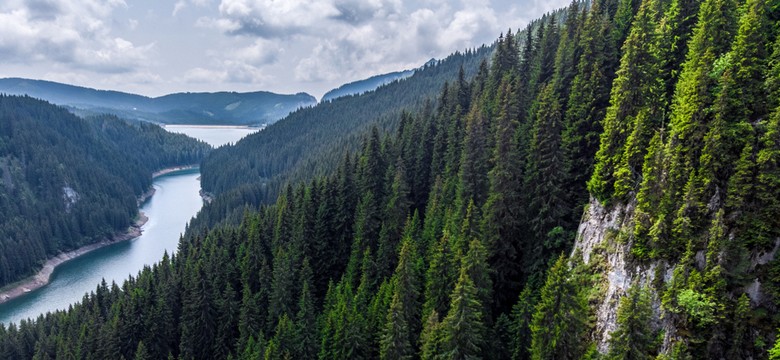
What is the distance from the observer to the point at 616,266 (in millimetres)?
27734

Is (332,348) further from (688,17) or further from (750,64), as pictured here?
(688,17)

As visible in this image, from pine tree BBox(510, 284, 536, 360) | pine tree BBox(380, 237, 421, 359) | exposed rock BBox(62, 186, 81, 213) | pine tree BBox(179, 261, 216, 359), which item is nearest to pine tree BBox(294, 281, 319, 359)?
pine tree BBox(380, 237, 421, 359)

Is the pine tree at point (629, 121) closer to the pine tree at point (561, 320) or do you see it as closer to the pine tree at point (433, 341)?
the pine tree at point (561, 320)

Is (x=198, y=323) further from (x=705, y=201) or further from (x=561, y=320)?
(x=705, y=201)

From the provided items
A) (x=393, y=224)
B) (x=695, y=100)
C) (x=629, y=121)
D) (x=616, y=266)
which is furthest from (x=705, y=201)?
(x=393, y=224)

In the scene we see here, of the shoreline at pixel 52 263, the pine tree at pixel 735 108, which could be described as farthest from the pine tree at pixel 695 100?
the shoreline at pixel 52 263

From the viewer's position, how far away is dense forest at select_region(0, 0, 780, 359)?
2256 cm

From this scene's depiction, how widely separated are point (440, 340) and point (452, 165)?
3099 centimetres

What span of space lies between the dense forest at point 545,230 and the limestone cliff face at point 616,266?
14 cm

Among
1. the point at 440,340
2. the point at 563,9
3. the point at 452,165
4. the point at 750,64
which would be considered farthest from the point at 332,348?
the point at 563,9

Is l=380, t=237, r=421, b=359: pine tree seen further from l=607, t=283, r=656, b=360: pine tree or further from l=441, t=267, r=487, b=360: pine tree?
l=607, t=283, r=656, b=360: pine tree

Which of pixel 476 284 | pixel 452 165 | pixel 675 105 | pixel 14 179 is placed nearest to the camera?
pixel 675 105

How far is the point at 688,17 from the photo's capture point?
35.7m

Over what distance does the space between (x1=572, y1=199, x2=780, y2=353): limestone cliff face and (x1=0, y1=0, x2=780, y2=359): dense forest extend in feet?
0.44
